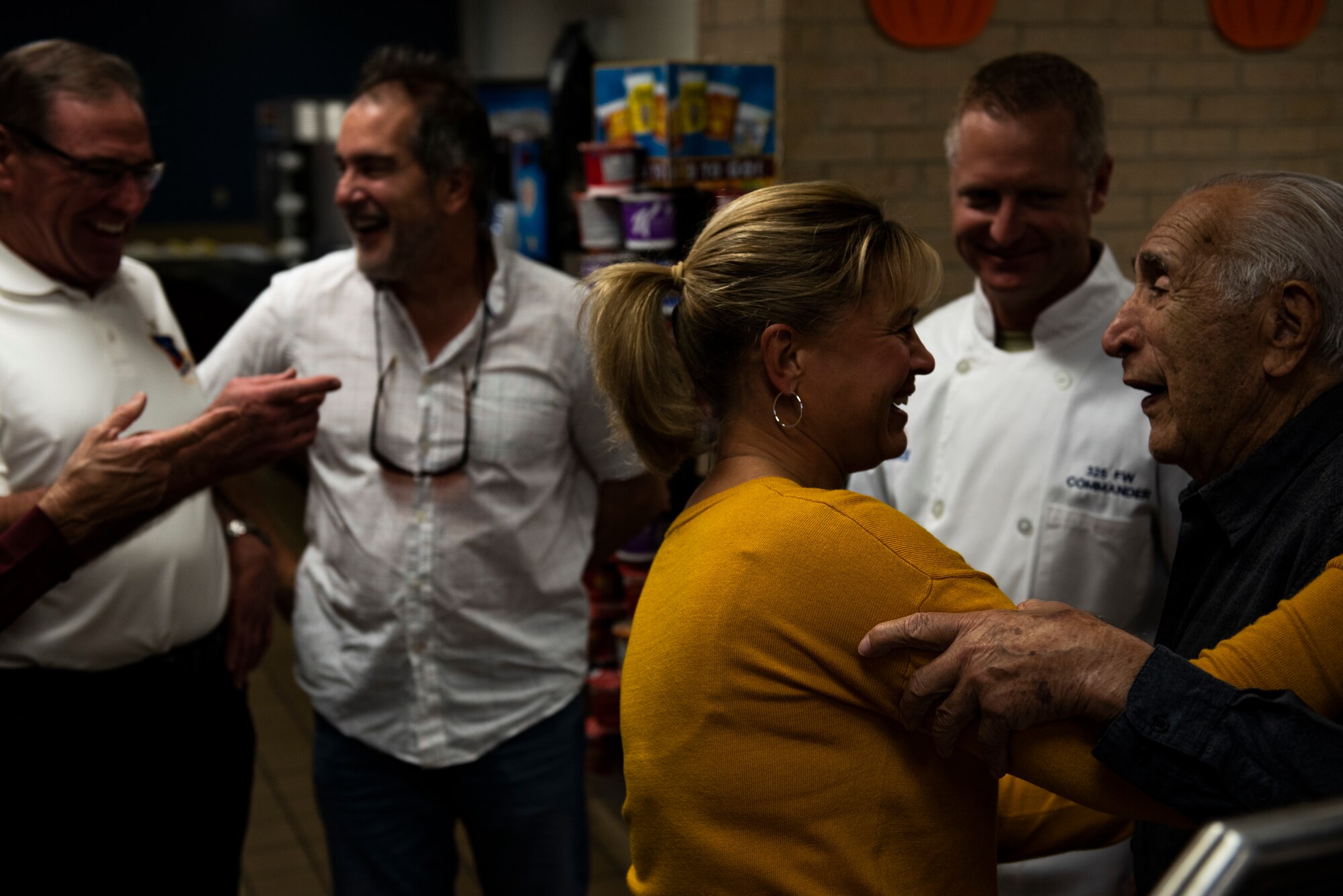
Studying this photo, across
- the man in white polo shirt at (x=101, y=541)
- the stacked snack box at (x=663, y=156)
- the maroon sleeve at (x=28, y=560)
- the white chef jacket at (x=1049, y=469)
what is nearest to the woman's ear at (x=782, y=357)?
the white chef jacket at (x=1049, y=469)

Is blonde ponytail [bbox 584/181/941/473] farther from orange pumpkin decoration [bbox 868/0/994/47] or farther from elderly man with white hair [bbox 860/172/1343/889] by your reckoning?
orange pumpkin decoration [bbox 868/0/994/47]

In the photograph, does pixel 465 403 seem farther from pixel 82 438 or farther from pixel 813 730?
pixel 813 730

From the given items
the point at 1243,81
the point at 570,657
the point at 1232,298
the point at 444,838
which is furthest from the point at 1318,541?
the point at 1243,81

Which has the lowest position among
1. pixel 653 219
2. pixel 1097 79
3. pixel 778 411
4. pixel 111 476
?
pixel 111 476

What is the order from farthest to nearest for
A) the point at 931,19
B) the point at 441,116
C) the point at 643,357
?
the point at 931,19
the point at 441,116
the point at 643,357

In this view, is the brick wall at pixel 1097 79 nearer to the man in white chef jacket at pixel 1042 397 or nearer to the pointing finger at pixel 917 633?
the man in white chef jacket at pixel 1042 397

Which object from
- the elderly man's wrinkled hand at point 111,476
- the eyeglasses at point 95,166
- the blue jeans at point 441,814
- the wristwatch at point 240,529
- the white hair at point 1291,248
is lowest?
the blue jeans at point 441,814

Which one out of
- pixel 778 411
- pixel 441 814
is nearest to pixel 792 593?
pixel 778 411

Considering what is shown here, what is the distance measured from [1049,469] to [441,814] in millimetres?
1350

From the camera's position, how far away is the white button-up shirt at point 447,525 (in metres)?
2.38

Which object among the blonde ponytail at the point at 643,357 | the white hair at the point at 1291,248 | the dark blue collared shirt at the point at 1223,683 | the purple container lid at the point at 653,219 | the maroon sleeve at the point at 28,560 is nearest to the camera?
the dark blue collared shirt at the point at 1223,683

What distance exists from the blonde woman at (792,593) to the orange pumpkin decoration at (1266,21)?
3476 mm

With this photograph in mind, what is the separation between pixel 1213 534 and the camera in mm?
1500

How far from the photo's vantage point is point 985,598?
124 cm
